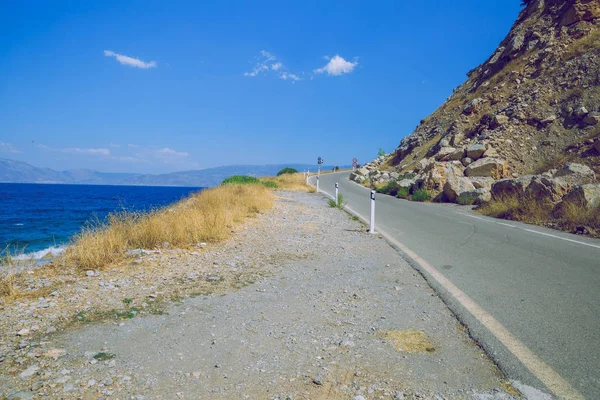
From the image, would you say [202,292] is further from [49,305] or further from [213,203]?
[213,203]

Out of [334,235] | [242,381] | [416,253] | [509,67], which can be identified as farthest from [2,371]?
[509,67]

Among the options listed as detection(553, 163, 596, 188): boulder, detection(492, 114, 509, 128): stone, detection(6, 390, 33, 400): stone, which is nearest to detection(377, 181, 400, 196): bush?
detection(492, 114, 509, 128): stone

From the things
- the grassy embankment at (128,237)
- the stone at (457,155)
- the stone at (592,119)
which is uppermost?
the stone at (592,119)

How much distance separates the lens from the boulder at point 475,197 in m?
16.4

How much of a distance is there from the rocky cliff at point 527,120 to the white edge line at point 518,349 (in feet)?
32.6

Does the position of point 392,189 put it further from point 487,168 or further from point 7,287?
point 7,287

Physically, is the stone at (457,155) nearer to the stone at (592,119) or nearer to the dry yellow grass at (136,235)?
the stone at (592,119)

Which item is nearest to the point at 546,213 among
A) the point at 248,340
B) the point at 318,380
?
the point at 248,340

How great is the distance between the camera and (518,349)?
3482mm

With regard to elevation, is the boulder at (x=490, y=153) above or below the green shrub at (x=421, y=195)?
above

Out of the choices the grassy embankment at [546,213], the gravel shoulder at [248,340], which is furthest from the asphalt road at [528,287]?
the grassy embankment at [546,213]

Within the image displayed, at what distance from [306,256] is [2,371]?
513 centimetres

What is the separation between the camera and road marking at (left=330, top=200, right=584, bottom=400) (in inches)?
112

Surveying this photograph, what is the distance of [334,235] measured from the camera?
1004cm
